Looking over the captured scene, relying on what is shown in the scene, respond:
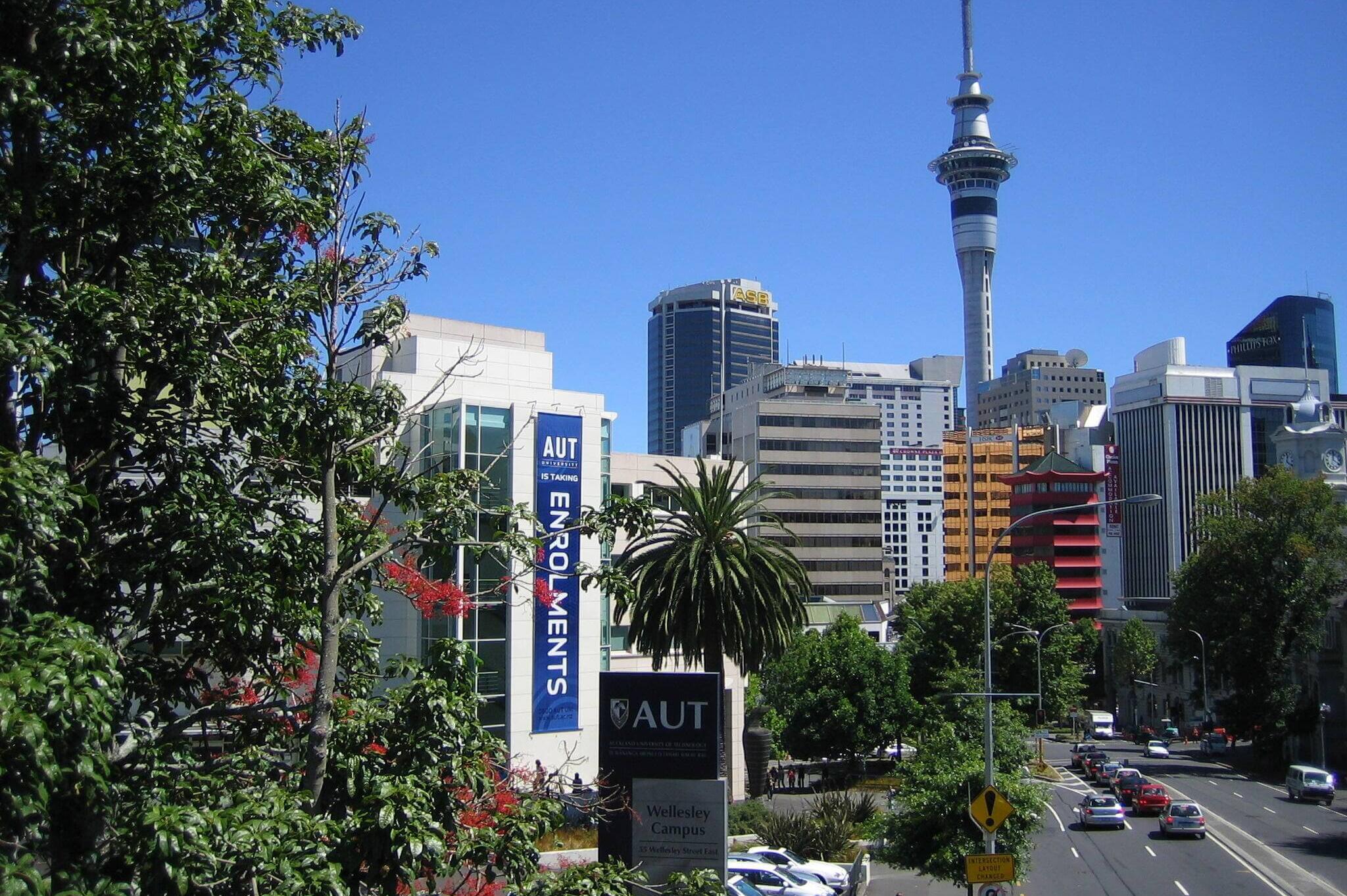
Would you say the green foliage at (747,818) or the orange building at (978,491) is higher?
the orange building at (978,491)

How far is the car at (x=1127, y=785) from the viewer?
51.0 m

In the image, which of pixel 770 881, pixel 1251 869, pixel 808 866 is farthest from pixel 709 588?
pixel 1251 869

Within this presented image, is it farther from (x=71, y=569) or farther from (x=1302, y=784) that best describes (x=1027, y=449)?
(x=71, y=569)

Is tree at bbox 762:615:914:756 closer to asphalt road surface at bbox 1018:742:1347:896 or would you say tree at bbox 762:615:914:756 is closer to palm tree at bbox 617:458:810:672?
asphalt road surface at bbox 1018:742:1347:896

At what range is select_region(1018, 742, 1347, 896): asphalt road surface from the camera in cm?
3212

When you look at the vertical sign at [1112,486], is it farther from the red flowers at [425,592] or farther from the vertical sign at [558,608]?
the red flowers at [425,592]

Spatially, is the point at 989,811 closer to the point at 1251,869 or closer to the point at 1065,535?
the point at 1251,869

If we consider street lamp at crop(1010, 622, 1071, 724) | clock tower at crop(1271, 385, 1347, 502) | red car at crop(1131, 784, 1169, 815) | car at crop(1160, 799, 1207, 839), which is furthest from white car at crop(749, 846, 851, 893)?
clock tower at crop(1271, 385, 1347, 502)

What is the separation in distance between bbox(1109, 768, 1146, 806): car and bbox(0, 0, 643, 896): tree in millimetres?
46768

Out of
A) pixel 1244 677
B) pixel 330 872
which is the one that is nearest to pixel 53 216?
pixel 330 872

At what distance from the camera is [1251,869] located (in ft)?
115

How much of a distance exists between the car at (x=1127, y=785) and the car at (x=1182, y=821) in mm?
8309

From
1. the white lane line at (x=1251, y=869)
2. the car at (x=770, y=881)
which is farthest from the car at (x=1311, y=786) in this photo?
the car at (x=770, y=881)

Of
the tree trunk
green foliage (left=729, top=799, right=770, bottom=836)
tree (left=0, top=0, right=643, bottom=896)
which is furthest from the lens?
green foliage (left=729, top=799, right=770, bottom=836)
